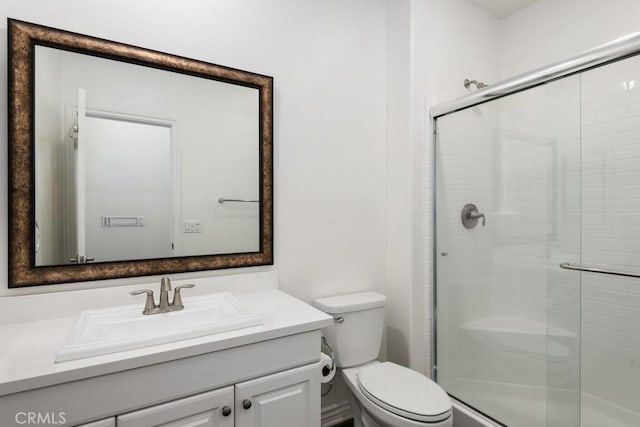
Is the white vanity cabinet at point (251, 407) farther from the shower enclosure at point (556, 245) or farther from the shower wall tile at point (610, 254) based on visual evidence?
the shower wall tile at point (610, 254)

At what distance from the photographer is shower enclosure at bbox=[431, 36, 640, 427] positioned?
4.75 ft

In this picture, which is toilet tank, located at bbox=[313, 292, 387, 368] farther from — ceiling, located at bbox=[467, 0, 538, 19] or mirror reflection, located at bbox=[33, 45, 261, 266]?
ceiling, located at bbox=[467, 0, 538, 19]

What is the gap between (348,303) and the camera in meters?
1.72

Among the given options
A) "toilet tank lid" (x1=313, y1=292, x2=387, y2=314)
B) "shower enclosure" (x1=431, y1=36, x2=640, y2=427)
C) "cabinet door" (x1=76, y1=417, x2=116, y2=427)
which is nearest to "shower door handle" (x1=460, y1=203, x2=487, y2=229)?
"shower enclosure" (x1=431, y1=36, x2=640, y2=427)

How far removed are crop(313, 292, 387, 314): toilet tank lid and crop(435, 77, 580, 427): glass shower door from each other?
0.44 metres

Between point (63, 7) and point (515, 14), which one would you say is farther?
point (515, 14)

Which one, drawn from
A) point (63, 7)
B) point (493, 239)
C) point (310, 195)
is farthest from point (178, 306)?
point (493, 239)

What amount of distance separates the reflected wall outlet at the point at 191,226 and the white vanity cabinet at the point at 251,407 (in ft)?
2.32

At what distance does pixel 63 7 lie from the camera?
1.25 metres

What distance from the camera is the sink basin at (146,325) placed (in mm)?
938

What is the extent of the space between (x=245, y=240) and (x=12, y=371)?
3.04 feet

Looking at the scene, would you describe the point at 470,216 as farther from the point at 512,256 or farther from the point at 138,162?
the point at 138,162

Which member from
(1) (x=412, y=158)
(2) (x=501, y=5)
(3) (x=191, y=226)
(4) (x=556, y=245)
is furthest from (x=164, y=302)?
(2) (x=501, y=5)

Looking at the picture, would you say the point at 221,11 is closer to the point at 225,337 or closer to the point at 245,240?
the point at 245,240
